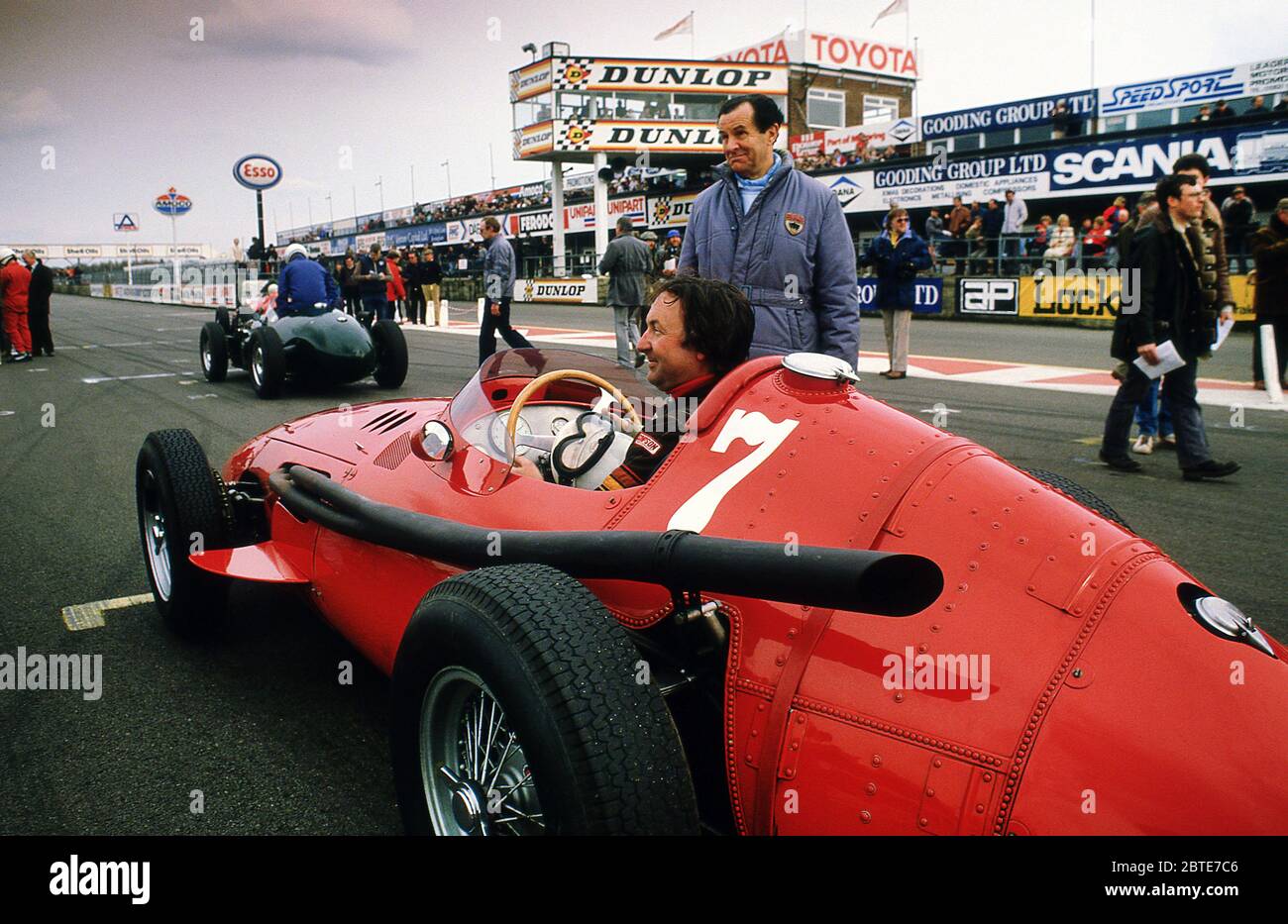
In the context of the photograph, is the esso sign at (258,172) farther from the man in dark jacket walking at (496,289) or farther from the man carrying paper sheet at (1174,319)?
the man carrying paper sheet at (1174,319)

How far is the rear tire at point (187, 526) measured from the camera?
3451mm

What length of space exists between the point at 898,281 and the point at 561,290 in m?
21.2

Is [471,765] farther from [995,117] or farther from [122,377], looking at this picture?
[995,117]

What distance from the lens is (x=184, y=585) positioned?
3.48 metres

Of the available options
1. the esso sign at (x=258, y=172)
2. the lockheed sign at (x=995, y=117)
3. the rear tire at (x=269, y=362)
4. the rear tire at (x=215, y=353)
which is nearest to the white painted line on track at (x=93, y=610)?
the rear tire at (x=269, y=362)

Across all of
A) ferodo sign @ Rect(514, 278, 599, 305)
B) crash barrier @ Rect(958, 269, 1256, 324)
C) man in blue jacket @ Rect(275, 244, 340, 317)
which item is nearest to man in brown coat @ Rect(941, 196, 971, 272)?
crash barrier @ Rect(958, 269, 1256, 324)

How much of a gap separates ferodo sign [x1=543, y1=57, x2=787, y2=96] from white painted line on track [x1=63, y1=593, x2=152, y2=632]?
33588 millimetres

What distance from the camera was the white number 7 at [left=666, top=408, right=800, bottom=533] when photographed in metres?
2.04

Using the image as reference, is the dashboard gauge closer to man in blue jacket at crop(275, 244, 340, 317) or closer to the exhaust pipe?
the exhaust pipe

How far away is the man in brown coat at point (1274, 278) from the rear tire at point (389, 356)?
27.5 feet

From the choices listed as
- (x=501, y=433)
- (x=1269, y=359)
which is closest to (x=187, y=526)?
(x=501, y=433)
